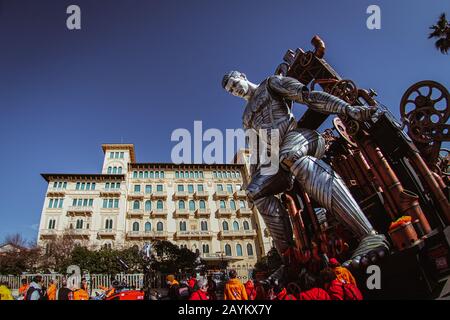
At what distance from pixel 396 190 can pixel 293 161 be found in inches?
46.6

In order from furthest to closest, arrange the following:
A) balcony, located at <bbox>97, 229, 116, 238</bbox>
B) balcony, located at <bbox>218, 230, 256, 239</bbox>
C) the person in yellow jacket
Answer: balcony, located at <bbox>218, 230, 256, 239</bbox> → balcony, located at <bbox>97, 229, 116, 238</bbox> → the person in yellow jacket

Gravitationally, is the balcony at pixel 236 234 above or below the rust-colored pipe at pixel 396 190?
above

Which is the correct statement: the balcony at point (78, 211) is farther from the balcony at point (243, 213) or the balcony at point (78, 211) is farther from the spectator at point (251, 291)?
the spectator at point (251, 291)

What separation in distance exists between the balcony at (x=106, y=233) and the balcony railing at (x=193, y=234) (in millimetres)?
9105

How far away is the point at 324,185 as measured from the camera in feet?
11.1

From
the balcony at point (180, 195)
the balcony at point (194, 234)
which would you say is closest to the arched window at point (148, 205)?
the balcony at point (180, 195)

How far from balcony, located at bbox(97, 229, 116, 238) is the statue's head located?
42.1 meters

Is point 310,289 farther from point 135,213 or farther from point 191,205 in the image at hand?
point 191,205

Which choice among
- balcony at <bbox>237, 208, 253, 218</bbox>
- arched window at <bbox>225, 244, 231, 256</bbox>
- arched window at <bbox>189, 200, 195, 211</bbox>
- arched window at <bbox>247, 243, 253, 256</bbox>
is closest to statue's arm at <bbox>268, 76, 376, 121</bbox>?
arched window at <bbox>225, 244, 231, 256</bbox>

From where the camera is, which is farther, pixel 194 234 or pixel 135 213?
pixel 135 213

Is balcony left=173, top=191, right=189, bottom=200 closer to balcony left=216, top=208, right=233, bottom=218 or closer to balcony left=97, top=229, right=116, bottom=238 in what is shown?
balcony left=216, top=208, right=233, bottom=218

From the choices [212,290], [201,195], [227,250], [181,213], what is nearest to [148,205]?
[181,213]

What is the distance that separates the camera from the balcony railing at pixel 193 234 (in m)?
43.4

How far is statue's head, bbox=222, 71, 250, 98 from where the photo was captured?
15.8 feet
